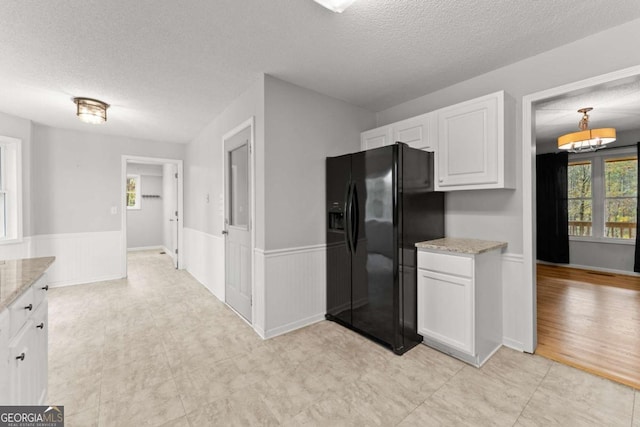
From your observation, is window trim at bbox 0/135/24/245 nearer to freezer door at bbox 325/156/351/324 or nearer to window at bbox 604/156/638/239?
freezer door at bbox 325/156/351/324

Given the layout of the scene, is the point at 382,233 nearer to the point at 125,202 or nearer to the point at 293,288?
the point at 293,288

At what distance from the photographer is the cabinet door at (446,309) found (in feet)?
6.89

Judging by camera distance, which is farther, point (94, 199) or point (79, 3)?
point (94, 199)

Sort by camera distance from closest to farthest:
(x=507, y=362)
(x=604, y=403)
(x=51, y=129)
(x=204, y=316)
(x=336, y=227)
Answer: (x=604, y=403)
(x=507, y=362)
(x=336, y=227)
(x=204, y=316)
(x=51, y=129)

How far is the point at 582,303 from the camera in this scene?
136 inches

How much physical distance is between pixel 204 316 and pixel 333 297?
1.48m

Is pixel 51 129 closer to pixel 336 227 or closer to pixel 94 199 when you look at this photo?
pixel 94 199

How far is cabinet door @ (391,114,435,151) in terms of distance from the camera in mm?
2637

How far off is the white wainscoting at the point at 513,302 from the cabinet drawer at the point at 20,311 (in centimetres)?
315

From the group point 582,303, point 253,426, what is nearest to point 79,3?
point 253,426

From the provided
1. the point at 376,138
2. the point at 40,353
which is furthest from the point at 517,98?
the point at 40,353

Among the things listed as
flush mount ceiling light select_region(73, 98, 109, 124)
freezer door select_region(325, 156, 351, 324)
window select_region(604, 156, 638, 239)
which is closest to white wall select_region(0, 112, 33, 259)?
flush mount ceiling light select_region(73, 98, 109, 124)

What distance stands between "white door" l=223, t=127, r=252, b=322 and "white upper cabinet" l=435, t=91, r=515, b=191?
1.92m

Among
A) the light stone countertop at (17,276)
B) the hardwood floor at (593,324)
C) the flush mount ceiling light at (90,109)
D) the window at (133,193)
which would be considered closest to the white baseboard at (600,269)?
the hardwood floor at (593,324)
